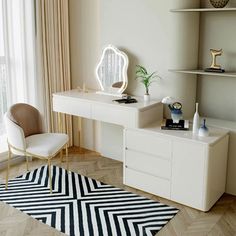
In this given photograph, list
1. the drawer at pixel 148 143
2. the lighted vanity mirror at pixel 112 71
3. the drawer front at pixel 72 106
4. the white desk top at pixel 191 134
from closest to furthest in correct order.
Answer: the white desk top at pixel 191 134 → the drawer at pixel 148 143 → the drawer front at pixel 72 106 → the lighted vanity mirror at pixel 112 71

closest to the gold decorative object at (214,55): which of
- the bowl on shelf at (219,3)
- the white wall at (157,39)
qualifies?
the white wall at (157,39)

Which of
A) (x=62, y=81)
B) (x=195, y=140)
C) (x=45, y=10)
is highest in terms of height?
(x=45, y=10)

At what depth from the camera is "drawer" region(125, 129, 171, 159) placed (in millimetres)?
3150

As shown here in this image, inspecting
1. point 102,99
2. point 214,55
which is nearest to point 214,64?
point 214,55

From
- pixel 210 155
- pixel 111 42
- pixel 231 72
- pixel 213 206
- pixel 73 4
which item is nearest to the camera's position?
pixel 210 155

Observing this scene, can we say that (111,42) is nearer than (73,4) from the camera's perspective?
Yes

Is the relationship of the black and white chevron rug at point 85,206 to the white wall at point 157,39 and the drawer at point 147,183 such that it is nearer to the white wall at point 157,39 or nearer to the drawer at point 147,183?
the drawer at point 147,183

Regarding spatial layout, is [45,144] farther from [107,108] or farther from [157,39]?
[157,39]

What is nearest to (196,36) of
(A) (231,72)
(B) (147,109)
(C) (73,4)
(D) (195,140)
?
(A) (231,72)

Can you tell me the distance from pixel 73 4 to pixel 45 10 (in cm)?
38

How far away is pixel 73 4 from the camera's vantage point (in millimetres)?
4246

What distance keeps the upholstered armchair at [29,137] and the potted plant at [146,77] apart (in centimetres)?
93

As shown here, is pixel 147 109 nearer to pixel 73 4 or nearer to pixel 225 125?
pixel 225 125

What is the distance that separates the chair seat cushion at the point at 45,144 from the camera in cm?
334
